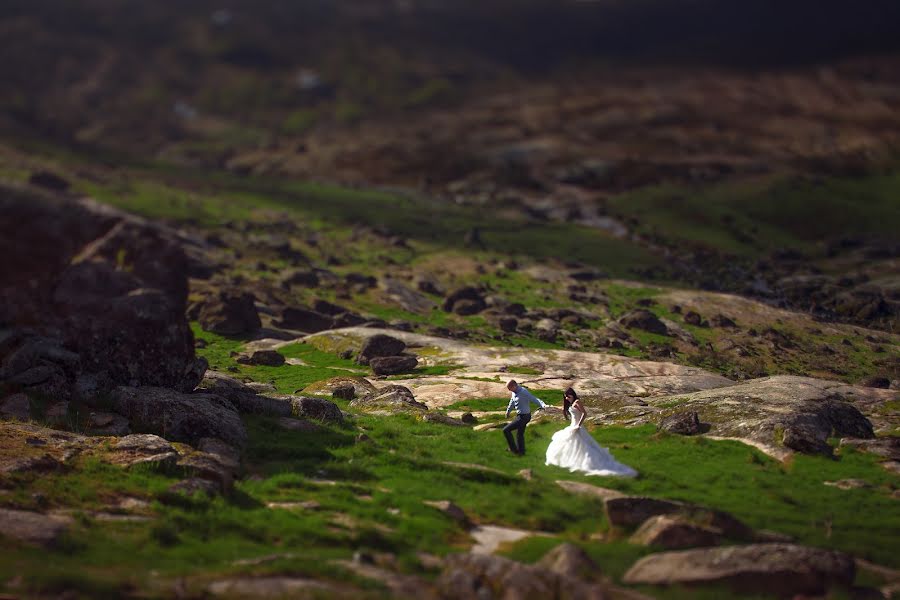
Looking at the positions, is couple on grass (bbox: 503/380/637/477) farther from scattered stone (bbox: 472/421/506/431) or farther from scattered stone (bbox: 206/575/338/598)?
scattered stone (bbox: 206/575/338/598)

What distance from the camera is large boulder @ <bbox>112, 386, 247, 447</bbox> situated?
105 ft

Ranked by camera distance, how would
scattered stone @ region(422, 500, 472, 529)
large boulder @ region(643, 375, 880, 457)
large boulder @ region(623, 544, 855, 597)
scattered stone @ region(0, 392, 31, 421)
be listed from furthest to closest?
1. large boulder @ region(643, 375, 880, 457)
2. scattered stone @ region(0, 392, 31, 421)
3. scattered stone @ region(422, 500, 472, 529)
4. large boulder @ region(623, 544, 855, 597)

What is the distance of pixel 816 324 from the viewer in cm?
9088

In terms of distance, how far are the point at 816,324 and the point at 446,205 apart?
9689 centimetres

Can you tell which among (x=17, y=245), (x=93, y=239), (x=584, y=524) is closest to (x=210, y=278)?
(x=93, y=239)

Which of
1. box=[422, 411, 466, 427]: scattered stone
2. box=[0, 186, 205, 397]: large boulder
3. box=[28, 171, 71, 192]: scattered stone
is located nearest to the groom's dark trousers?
box=[422, 411, 466, 427]: scattered stone

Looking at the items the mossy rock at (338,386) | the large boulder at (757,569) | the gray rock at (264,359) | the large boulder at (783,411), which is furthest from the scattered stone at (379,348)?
the large boulder at (757,569)

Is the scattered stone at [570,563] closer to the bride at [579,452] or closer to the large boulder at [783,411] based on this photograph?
the bride at [579,452]

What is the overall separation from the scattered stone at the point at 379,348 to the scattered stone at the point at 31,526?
48.3 m

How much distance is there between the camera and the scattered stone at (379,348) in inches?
2800

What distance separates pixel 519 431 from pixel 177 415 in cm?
1348

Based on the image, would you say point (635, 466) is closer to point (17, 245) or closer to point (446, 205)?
point (17, 245)

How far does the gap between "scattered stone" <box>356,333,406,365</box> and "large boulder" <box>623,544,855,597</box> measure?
51.1 m

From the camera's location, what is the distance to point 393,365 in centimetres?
6656
